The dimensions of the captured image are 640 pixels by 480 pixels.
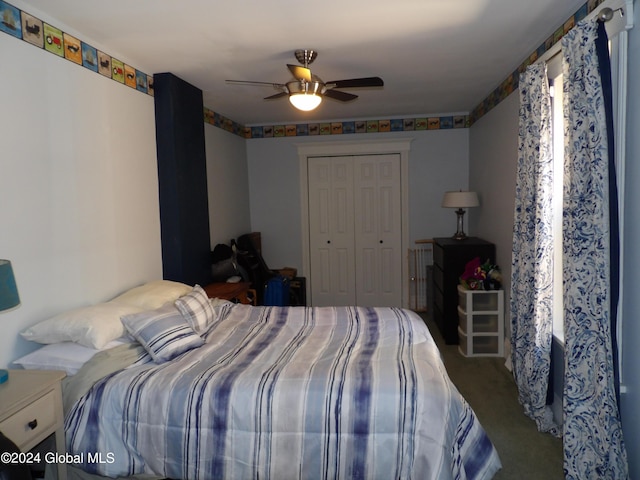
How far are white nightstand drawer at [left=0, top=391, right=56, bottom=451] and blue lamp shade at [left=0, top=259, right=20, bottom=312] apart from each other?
40cm

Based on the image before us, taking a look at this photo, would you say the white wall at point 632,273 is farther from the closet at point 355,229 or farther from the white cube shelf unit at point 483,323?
the closet at point 355,229

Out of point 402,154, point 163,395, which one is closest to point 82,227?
point 163,395

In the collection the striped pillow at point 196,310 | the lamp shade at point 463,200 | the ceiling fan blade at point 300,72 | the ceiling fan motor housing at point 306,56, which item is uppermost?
the ceiling fan motor housing at point 306,56

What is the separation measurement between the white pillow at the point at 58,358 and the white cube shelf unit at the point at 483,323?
9.69ft

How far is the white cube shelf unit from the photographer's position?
3814 millimetres

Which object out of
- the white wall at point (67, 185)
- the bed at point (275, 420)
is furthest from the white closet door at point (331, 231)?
the bed at point (275, 420)

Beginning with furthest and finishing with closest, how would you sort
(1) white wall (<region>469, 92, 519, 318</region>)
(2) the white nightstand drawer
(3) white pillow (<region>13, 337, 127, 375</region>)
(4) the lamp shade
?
(4) the lamp shade → (1) white wall (<region>469, 92, 519, 318</region>) → (3) white pillow (<region>13, 337, 127, 375</region>) → (2) the white nightstand drawer

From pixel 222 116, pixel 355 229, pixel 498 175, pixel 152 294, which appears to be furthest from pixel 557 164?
pixel 222 116

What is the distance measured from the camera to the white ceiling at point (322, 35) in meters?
2.25

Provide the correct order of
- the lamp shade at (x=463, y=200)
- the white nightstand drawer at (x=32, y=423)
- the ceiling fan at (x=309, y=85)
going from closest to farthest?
1. the white nightstand drawer at (x=32, y=423)
2. the ceiling fan at (x=309, y=85)
3. the lamp shade at (x=463, y=200)

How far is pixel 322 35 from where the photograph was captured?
262cm

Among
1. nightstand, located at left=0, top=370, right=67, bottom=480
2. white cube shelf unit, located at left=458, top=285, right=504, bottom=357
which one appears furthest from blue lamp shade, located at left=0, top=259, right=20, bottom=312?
white cube shelf unit, located at left=458, top=285, right=504, bottom=357

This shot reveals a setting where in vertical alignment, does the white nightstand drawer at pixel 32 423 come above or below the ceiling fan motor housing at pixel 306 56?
below

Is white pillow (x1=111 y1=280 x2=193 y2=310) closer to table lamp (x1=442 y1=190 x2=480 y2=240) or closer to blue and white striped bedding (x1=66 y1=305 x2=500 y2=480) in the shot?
blue and white striped bedding (x1=66 y1=305 x2=500 y2=480)
